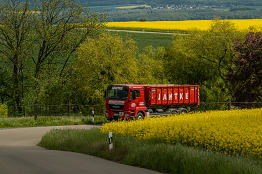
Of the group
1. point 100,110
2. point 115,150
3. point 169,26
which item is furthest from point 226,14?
point 115,150

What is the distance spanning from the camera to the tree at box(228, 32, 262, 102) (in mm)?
46281

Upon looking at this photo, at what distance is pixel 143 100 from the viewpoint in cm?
3366

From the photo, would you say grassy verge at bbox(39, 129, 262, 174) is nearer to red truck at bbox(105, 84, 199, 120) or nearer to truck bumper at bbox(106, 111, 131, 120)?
truck bumper at bbox(106, 111, 131, 120)

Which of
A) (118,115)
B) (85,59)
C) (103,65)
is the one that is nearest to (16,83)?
(85,59)

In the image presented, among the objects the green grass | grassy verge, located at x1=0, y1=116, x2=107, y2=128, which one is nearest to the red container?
grassy verge, located at x1=0, y1=116, x2=107, y2=128

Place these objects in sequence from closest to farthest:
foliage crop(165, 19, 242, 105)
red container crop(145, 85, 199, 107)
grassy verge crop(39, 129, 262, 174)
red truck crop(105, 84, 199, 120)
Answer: grassy verge crop(39, 129, 262, 174)
red truck crop(105, 84, 199, 120)
red container crop(145, 85, 199, 107)
foliage crop(165, 19, 242, 105)

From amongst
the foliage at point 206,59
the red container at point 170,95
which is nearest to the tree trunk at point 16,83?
the foliage at point 206,59

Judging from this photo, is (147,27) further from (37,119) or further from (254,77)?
(37,119)

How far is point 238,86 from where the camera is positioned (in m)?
48.0

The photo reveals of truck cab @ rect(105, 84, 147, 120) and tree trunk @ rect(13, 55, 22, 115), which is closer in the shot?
truck cab @ rect(105, 84, 147, 120)

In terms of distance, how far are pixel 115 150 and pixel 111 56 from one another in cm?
2848

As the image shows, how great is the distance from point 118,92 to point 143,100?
188 cm

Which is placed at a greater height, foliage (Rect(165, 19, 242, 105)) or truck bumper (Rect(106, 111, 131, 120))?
foliage (Rect(165, 19, 242, 105))

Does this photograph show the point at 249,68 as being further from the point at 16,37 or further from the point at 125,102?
the point at 16,37
